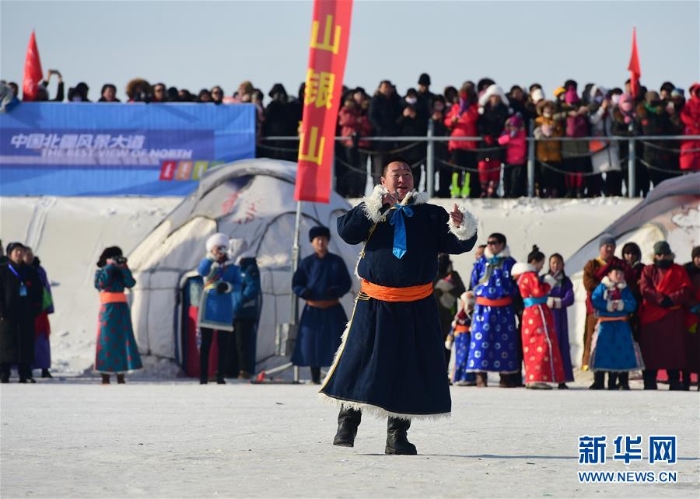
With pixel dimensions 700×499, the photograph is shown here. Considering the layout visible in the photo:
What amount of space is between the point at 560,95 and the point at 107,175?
6163 mm

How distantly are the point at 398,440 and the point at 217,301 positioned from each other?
8.28 meters

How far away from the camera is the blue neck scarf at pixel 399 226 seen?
829cm

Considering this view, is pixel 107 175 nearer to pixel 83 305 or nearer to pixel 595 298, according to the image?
pixel 83 305

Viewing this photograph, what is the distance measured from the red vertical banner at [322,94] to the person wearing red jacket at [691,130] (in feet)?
22.9

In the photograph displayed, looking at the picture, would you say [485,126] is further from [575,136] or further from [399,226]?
[399,226]

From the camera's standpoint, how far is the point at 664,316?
51.3 feet

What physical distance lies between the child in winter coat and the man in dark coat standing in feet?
13.9

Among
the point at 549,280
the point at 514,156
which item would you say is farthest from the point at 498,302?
the point at 514,156

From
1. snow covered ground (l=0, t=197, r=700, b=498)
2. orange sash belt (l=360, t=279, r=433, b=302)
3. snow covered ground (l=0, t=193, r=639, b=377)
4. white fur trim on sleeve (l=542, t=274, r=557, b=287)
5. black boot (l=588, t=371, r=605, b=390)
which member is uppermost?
snow covered ground (l=0, t=193, r=639, b=377)

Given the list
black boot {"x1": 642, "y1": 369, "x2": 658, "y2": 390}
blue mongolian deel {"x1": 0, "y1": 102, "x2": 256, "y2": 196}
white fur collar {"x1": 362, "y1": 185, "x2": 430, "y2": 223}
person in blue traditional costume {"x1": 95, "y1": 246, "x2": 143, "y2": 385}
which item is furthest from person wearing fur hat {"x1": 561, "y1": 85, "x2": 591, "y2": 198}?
white fur collar {"x1": 362, "y1": 185, "x2": 430, "y2": 223}

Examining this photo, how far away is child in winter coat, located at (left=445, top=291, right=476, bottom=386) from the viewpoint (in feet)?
52.5

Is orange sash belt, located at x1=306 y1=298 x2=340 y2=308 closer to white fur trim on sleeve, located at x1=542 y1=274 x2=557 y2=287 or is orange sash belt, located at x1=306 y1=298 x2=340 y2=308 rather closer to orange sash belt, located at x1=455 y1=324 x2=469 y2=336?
orange sash belt, located at x1=455 y1=324 x2=469 y2=336

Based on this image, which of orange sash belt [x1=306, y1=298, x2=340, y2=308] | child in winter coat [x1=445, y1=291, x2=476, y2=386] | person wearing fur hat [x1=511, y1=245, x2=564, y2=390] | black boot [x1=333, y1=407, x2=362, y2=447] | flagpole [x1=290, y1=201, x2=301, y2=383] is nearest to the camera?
black boot [x1=333, y1=407, x2=362, y2=447]

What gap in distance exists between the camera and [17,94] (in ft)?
72.3
